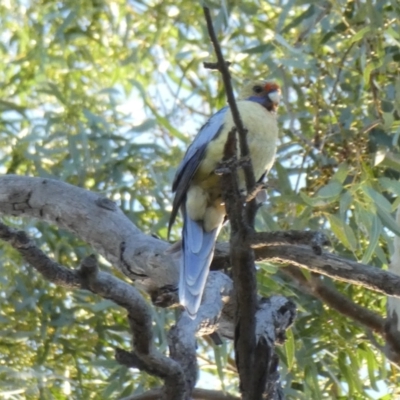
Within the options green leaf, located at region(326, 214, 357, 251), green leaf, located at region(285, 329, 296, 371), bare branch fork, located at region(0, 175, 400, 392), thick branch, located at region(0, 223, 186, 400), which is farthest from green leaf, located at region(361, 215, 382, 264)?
thick branch, located at region(0, 223, 186, 400)

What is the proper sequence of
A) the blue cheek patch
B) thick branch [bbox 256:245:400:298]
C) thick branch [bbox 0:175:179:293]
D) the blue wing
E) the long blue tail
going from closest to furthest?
thick branch [bbox 256:245:400:298] → the long blue tail → thick branch [bbox 0:175:179:293] → the blue wing → the blue cheek patch

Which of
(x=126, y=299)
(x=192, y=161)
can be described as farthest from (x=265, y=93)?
(x=126, y=299)

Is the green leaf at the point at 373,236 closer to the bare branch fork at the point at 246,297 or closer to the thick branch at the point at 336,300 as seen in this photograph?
the bare branch fork at the point at 246,297

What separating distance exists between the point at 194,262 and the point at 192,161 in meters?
0.38

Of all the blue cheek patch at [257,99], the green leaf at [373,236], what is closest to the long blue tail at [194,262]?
the green leaf at [373,236]

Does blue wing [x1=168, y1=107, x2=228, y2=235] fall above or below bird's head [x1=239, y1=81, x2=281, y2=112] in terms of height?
below

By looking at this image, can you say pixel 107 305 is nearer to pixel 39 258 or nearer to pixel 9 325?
pixel 9 325

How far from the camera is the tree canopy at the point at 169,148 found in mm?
2328

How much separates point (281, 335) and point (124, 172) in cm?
112

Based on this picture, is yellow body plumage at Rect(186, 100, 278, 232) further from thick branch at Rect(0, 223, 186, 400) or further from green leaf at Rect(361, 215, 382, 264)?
thick branch at Rect(0, 223, 186, 400)

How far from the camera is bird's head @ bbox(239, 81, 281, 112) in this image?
239cm

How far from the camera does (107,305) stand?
2.47m

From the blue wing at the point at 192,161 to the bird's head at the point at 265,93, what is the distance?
0.88ft

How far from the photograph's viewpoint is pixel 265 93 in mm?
2412
